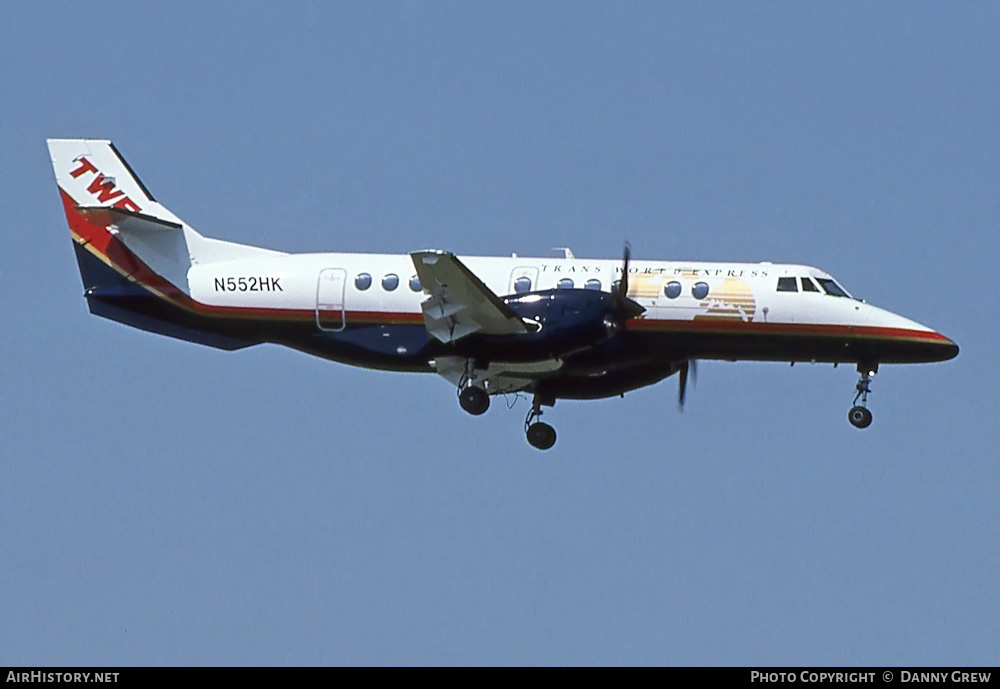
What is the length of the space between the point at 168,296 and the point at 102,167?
12.3 ft

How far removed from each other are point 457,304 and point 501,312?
0.83 meters

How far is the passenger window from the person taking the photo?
36.7m

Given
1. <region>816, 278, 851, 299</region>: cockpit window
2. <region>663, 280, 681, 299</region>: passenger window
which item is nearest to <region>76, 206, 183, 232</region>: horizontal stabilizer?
<region>663, 280, 681, 299</region>: passenger window

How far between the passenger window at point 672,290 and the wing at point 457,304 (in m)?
2.91

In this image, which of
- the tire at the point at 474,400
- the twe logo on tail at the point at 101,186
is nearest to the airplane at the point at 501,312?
the tire at the point at 474,400

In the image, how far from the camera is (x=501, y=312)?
3569 centimetres

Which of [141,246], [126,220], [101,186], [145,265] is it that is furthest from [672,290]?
[101,186]

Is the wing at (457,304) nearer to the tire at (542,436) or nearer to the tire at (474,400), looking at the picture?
the tire at (474,400)

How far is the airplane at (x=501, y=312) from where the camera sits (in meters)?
35.9

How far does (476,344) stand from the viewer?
36.3m

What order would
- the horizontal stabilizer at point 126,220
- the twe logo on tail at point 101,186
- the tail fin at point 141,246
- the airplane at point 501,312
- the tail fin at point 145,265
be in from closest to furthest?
A: 1. the airplane at point 501,312
2. the horizontal stabilizer at point 126,220
3. the tail fin at point 145,265
4. the tail fin at point 141,246
5. the twe logo on tail at point 101,186
